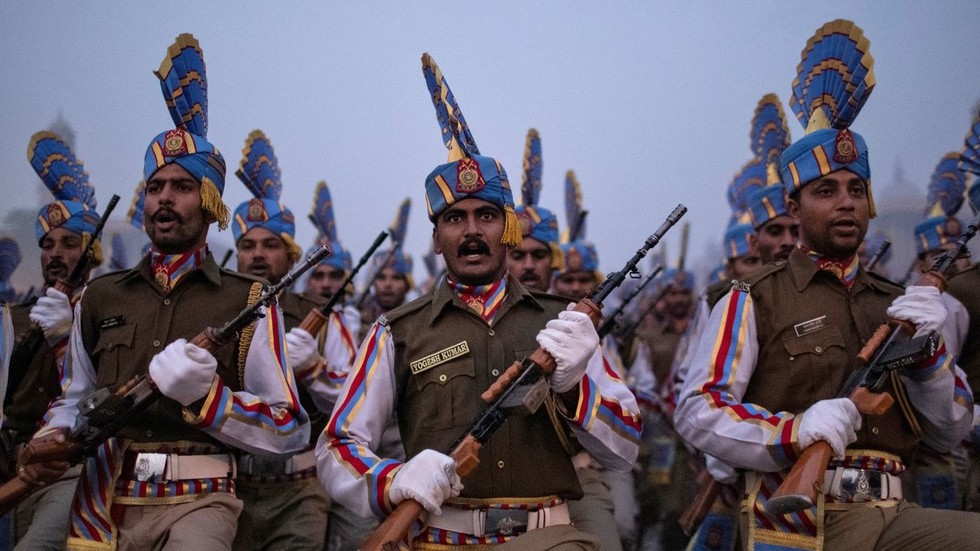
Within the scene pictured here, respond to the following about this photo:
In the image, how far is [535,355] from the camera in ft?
13.6

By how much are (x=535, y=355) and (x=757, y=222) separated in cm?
447

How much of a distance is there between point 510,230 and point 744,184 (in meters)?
5.49

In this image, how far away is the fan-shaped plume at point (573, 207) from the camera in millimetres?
10492

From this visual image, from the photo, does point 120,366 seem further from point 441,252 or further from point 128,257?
point 128,257

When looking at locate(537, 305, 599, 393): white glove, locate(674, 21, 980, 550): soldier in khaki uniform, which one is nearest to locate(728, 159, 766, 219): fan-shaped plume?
locate(674, 21, 980, 550): soldier in khaki uniform

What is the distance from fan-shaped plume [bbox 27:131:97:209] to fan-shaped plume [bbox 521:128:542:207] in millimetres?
3795

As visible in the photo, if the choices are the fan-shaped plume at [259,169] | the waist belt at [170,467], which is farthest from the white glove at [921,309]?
the fan-shaped plume at [259,169]

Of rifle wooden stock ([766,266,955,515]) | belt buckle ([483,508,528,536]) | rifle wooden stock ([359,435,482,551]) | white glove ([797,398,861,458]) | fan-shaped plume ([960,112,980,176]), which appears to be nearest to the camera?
rifle wooden stock ([359,435,482,551])

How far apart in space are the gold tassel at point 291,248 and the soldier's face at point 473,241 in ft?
12.1

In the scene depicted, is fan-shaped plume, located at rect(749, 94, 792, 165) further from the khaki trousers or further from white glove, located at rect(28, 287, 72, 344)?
white glove, located at rect(28, 287, 72, 344)

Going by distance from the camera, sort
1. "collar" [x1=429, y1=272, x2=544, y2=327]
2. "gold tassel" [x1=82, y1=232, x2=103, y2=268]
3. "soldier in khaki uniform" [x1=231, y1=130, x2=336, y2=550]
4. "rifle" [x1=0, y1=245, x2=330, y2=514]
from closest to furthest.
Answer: "rifle" [x1=0, y1=245, x2=330, y2=514]
"collar" [x1=429, y1=272, x2=544, y2=327]
"soldier in khaki uniform" [x1=231, y1=130, x2=336, y2=550]
"gold tassel" [x1=82, y1=232, x2=103, y2=268]

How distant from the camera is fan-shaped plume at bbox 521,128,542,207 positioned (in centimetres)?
894

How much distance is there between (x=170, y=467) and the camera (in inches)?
183

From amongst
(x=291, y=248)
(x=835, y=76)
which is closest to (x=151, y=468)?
(x=291, y=248)
